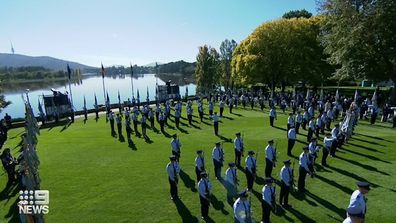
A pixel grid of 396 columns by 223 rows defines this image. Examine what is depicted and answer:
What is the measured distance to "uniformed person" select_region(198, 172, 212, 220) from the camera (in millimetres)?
11523

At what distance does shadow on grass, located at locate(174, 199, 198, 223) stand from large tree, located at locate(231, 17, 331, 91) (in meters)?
35.9

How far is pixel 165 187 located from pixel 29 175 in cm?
596

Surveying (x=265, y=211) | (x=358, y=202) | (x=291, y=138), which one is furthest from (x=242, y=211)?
(x=291, y=138)

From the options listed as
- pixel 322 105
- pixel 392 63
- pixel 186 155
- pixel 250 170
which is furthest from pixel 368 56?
pixel 250 170

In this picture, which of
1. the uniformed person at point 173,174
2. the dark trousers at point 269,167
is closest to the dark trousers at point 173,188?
the uniformed person at point 173,174

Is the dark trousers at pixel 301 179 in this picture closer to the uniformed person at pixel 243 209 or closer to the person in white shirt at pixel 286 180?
the person in white shirt at pixel 286 180

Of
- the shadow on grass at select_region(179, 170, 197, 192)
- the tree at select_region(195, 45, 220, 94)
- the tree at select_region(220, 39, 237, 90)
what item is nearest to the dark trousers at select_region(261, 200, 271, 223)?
the shadow on grass at select_region(179, 170, 197, 192)

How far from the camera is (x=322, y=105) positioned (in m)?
32.3

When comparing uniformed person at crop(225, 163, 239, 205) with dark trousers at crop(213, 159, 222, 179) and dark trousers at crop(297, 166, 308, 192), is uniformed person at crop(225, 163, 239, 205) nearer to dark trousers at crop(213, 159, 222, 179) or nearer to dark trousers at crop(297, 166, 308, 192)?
dark trousers at crop(213, 159, 222, 179)

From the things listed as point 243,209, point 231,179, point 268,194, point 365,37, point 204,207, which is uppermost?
point 365,37

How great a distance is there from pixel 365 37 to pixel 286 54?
13.9 meters

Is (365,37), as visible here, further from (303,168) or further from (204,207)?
(204,207)

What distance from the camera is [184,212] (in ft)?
40.4

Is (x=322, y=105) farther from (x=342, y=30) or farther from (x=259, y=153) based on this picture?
(x=259, y=153)
